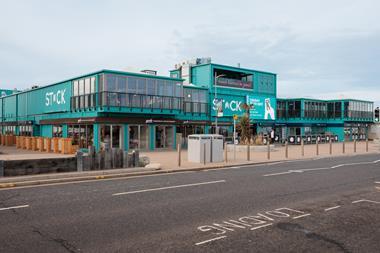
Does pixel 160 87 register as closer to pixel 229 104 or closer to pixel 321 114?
pixel 229 104

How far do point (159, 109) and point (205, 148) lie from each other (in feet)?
42.9

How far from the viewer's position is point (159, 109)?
3025cm

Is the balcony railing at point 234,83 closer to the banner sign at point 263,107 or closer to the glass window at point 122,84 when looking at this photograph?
the banner sign at point 263,107

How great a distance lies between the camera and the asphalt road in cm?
541

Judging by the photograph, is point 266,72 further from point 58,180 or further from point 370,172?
point 58,180

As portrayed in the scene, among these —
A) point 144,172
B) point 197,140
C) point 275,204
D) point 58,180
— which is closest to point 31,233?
point 275,204

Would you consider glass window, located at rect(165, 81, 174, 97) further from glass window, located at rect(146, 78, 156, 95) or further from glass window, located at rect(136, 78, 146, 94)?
glass window, located at rect(136, 78, 146, 94)

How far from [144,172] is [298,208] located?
297 inches

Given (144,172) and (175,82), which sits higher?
(175,82)

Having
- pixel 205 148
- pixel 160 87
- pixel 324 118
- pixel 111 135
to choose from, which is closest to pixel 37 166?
pixel 205 148

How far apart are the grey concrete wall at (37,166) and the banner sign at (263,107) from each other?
3133 centimetres

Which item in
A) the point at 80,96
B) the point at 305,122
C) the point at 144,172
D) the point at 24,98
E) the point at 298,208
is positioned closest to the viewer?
the point at 298,208

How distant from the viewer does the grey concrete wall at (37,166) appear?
11.9 meters

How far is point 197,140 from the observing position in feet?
59.9
